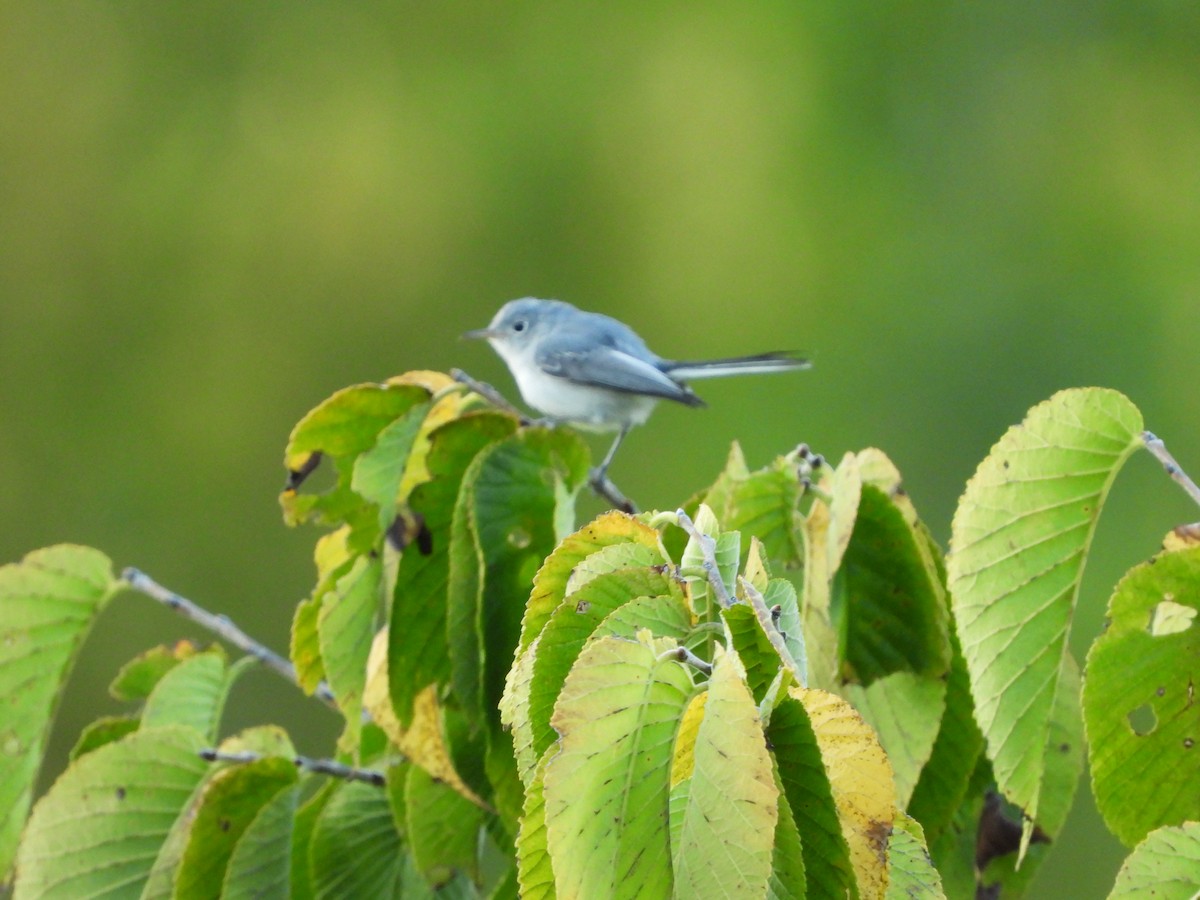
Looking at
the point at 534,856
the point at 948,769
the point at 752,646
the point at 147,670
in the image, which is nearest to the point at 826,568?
the point at 948,769

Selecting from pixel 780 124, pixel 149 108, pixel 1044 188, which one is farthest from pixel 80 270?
pixel 1044 188

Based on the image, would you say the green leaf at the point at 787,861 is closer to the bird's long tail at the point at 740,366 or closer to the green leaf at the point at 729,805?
the green leaf at the point at 729,805

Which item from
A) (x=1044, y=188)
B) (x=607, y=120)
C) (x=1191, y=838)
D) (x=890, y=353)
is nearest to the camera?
(x=1191, y=838)

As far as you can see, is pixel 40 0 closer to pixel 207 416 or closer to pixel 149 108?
pixel 149 108

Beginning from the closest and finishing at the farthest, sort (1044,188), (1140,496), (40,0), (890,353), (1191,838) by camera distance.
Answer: (1191,838), (1140,496), (890,353), (1044,188), (40,0)

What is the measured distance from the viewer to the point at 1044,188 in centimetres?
841

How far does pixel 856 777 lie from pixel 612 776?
0.42 feet

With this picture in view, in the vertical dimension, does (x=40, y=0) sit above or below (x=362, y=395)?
above

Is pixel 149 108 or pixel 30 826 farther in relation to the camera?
pixel 149 108

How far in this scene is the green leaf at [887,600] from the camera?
1154 millimetres

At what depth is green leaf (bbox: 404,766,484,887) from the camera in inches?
51.8

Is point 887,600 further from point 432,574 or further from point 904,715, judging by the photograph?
point 432,574

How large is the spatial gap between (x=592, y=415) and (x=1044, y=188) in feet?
17.2

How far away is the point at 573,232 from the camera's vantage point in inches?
344
